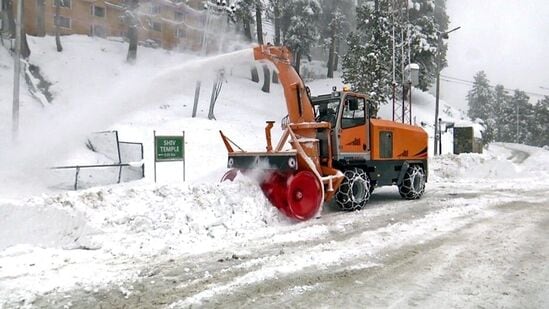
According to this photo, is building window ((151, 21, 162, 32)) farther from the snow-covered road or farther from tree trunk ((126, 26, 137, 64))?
the snow-covered road

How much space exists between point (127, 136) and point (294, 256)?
16350 millimetres

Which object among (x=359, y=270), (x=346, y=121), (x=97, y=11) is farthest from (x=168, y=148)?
(x=359, y=270)

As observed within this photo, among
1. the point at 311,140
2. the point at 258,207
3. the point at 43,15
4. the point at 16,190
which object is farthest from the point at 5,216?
the point at 43,15

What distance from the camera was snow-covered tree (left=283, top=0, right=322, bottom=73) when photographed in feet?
140

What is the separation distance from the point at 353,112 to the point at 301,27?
115 ft

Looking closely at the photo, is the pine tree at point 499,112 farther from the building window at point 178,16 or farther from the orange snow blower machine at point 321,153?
the building window at point 178,16

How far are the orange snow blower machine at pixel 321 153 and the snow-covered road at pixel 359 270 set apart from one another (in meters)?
0.76

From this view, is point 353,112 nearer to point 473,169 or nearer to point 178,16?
point 178,16

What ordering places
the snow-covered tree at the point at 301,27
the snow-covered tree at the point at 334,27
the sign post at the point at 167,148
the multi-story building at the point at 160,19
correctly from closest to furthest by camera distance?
the sign post at the point at 167,148, the multi-story building at the point at 160,19, the snow-covered tree at the point at 301,27, the snow-covered tree at the point at 334,27

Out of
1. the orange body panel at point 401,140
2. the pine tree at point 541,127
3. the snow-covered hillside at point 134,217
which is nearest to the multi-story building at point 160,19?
the snow-covered hillside at point 134,217

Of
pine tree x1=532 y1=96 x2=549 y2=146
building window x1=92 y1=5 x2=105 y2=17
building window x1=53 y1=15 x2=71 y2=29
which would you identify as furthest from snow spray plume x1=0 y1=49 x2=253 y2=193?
pine tree x1=532 y1=96 x2=549 y2=146

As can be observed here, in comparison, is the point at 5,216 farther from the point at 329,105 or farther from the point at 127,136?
the point at 127,136

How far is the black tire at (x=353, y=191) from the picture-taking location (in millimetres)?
9656

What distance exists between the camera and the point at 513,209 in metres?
10.2
